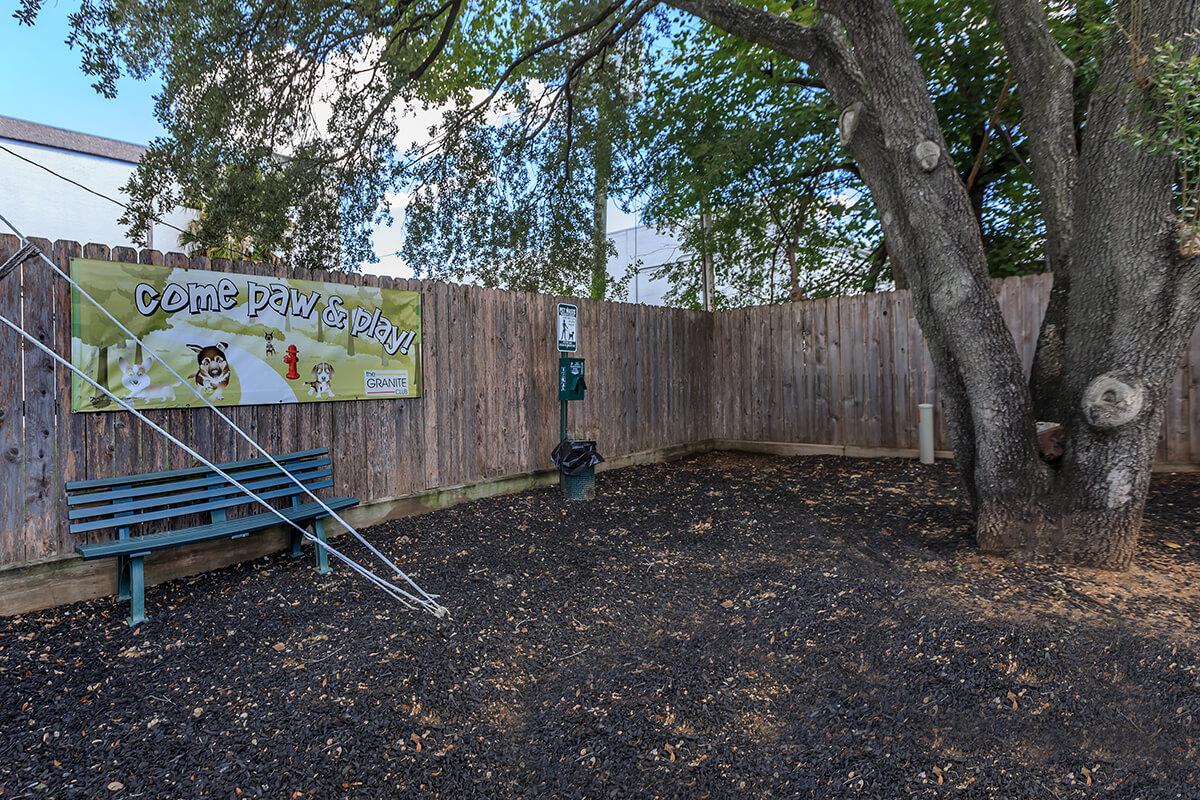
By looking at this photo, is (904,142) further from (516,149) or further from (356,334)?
(516,149)

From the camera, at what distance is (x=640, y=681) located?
264 centimetres

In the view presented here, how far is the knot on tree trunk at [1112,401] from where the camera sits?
3.17m

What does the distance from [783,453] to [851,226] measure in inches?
172

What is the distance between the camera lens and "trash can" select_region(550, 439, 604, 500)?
5824 mm

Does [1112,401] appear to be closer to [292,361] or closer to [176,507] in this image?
[292,361]

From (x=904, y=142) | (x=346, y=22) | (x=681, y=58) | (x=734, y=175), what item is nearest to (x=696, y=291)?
(x=734, y=175)

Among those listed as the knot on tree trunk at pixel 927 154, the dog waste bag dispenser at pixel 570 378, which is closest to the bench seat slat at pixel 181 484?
the dog waste bag dispenser at pixel 570 378

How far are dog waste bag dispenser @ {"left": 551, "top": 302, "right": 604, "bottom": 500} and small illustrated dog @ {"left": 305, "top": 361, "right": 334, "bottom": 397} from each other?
84.2 inches

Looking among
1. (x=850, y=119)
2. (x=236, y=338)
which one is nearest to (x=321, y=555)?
(x=236, y=338)

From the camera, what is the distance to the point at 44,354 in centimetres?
346

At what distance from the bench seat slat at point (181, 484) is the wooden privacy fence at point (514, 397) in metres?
0.15

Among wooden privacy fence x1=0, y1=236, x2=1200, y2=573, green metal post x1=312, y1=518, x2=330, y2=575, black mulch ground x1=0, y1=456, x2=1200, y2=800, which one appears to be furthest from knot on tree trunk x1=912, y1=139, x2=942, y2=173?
green metal post x1=312, y1=518, x2=330, y2=575

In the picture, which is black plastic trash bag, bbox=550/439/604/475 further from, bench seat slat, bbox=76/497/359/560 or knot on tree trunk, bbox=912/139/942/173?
knot on tree trunk, bbox=912/139/942/173

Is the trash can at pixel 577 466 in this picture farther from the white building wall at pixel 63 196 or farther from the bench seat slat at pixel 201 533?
the white building wall at pixel 63 196
